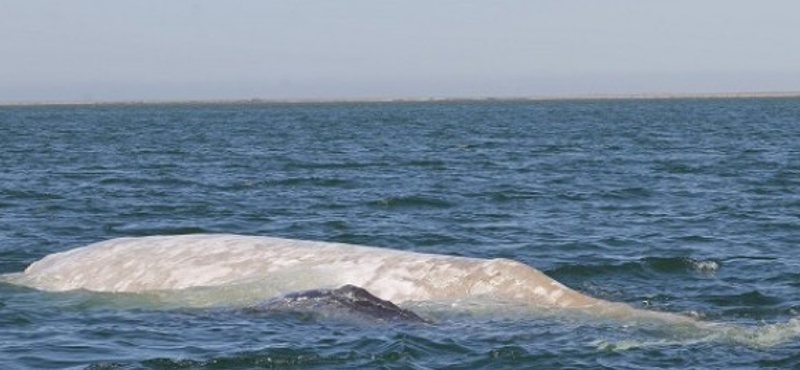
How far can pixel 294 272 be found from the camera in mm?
16562

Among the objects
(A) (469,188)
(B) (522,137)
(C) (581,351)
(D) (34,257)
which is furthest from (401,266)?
(B) (522,137)

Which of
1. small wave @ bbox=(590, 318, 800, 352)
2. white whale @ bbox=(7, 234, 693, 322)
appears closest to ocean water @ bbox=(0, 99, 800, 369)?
small wave @ bbox=(590, 318, 800, 352)

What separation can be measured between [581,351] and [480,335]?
124 centimetres

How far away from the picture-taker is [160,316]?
1559cm

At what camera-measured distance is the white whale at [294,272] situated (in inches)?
605

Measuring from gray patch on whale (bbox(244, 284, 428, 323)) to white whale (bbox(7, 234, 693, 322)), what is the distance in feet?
2.41

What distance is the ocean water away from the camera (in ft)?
43.6

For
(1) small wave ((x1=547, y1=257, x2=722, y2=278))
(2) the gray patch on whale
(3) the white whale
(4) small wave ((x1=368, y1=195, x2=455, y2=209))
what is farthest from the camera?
(4) small wave ((x1=368, y1=195, x2=455, y2=209))

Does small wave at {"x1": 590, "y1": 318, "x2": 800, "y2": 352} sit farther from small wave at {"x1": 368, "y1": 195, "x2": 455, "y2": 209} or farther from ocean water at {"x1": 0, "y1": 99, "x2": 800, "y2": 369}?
small wave at {"x1": 368, "y1": 195, "x2": 455, "y2": 209}

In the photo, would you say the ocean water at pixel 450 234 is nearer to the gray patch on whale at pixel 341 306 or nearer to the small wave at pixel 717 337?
the small wave at pixel 717 337

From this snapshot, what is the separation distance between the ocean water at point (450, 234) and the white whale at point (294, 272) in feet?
1.37

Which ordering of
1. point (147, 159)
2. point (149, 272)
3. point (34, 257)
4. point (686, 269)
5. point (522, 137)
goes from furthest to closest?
point (522, 137)
point (147, 159)
point (34, 257)
point (686, 269)
point (149, 272)

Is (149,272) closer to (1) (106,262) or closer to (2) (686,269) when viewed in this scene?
(1) (106,262)

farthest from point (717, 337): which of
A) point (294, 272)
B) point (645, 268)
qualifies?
point (645, 268)
